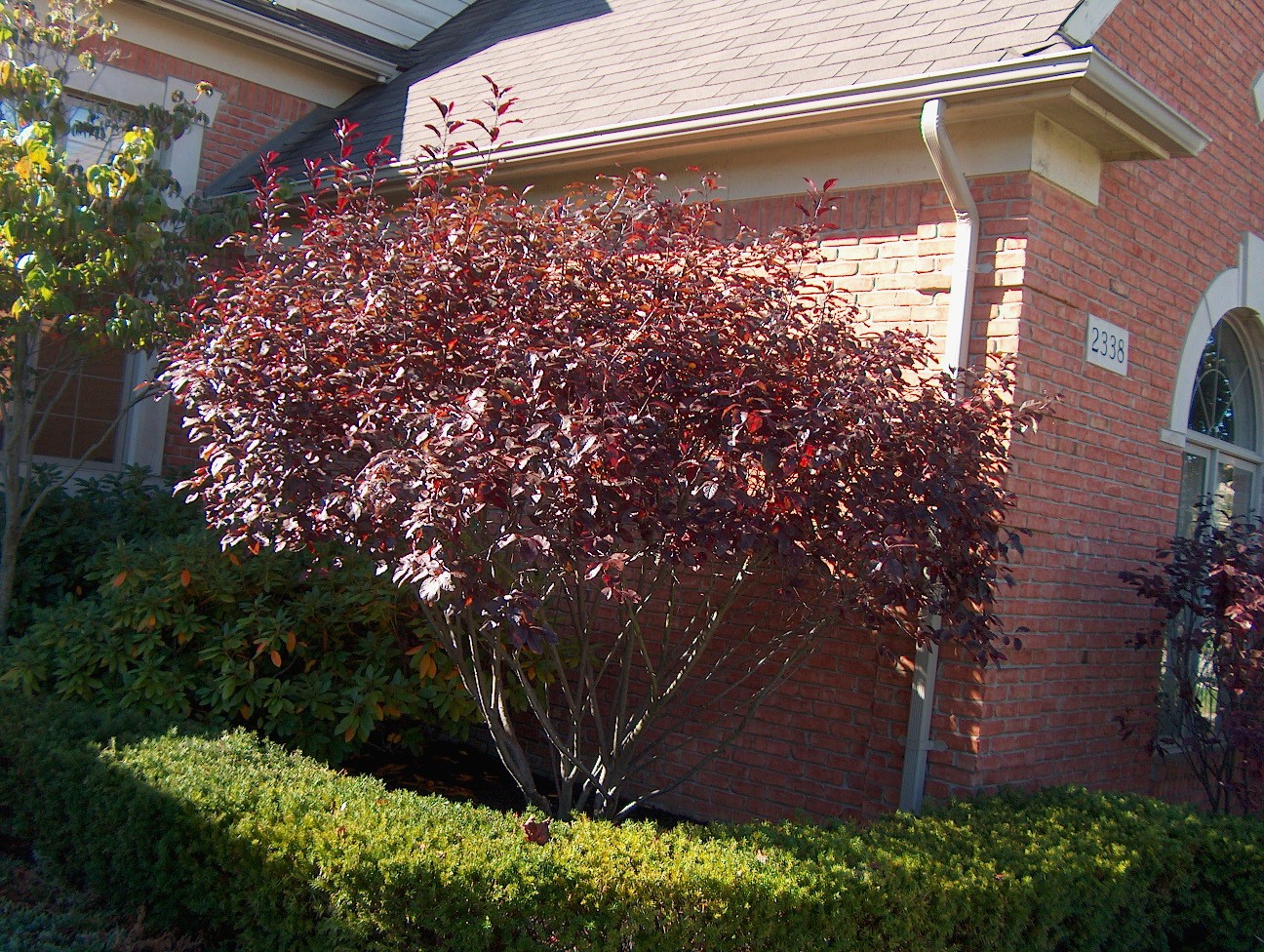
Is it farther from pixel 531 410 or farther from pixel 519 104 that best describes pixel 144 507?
pixel 531 410

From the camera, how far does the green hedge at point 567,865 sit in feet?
12.1

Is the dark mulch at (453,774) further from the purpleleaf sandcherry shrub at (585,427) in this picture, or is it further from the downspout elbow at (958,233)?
the downspout elbow at (958,233)

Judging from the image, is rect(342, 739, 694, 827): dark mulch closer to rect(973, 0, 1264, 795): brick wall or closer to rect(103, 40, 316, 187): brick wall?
rect(973, 0, 1264, 795): brick wall

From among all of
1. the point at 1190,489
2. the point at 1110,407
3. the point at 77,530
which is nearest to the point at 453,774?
the point at 77,530

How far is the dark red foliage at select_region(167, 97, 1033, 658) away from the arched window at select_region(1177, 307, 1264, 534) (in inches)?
117

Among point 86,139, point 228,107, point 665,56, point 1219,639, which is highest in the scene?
point 228,107

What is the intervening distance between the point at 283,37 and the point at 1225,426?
8.23m

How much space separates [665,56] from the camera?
7898 millimetres

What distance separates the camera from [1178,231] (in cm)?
713

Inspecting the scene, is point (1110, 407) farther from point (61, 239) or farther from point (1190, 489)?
point (61, 239)

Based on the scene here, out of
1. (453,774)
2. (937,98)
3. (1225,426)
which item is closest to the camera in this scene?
(937,98)

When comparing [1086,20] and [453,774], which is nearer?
[1086,20]

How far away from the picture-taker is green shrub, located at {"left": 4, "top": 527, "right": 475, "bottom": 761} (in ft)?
20.5

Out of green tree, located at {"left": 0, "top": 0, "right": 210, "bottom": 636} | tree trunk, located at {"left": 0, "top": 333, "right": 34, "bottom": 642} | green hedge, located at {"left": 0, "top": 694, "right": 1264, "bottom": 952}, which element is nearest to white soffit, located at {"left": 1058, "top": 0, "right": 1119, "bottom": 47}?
green hedge, located at {"left": 0, "top": 694, "right": 1264, "bottom": 952}
